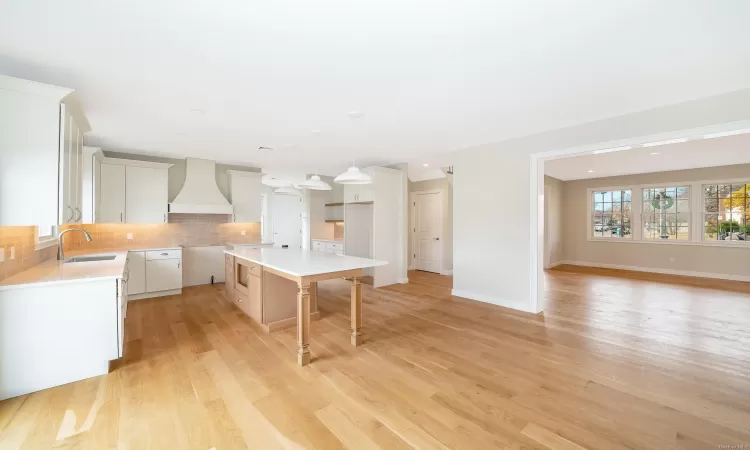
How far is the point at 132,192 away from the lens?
16.4 ft

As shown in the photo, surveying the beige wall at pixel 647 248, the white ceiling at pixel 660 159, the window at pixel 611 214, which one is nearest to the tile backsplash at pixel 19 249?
the white ceiling at pixel 660 159

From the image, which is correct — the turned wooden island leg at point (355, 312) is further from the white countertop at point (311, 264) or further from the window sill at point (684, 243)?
the window sill at point (684, 243)

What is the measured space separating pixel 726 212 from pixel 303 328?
376 inches

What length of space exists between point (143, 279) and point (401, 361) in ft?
14.6

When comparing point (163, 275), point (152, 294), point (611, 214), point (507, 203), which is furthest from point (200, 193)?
point (611, 214)

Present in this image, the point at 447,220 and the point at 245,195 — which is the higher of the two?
the point at 245,195

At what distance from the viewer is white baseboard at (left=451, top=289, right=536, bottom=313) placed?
14.2 ft

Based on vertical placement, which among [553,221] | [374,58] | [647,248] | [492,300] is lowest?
[492,300]

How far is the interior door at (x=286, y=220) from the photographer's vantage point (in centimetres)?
859

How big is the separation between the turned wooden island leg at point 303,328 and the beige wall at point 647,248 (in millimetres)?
8920

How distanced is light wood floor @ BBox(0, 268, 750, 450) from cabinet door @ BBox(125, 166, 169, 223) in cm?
183

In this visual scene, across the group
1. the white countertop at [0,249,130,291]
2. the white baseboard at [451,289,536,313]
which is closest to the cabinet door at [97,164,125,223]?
the white countertop at [0,249,130,291]

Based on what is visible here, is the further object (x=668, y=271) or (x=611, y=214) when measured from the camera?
(x=611, y=214)

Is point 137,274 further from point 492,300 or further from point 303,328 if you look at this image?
point 492,300
